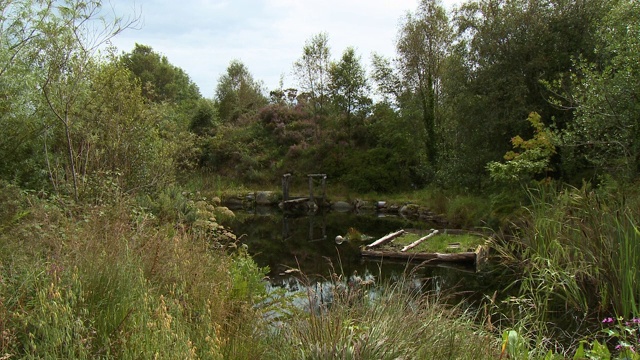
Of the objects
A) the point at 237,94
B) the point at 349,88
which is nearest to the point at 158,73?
the point at 237,94

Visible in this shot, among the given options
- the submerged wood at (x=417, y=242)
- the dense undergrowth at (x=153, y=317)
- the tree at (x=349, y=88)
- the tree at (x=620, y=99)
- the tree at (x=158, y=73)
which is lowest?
the submerged wood at (x=417, y=242)

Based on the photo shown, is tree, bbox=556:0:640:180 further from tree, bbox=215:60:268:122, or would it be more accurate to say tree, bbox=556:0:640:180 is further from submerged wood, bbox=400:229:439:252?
tree, bbox=215:60:268:122

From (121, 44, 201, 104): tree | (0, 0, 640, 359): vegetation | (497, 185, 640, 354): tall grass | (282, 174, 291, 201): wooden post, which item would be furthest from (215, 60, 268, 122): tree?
(497, 185, 640, 354): tall grass

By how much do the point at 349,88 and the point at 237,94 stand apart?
35.0ft

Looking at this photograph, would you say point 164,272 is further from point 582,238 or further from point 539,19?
point 539,19

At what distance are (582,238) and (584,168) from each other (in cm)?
853

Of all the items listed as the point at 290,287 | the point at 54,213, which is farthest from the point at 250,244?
the point at 54,213

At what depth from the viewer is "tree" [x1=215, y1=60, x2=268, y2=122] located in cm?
2981

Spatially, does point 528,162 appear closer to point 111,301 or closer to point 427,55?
point 111,301

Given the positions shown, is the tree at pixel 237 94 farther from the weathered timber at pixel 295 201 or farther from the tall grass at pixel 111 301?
the tall grass at pixel 111 301

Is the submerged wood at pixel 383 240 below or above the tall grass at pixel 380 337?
below

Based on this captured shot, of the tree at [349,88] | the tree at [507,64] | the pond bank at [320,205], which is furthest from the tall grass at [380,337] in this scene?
the tree at [349,88]

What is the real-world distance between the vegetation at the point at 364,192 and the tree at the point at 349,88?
0.36 ft

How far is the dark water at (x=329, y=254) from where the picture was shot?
804cm
